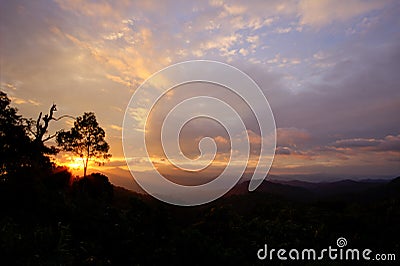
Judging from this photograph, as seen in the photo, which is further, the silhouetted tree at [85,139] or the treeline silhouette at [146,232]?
the silhouetted tree at [85,139]

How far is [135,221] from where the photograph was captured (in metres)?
17.3

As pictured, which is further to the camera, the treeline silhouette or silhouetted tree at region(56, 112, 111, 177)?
silhouetted tree at region(56, 112, 111, 177)

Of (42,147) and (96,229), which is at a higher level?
(42,147)

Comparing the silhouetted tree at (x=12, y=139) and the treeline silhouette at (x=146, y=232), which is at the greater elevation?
the silhouetted tree at (x=12, y=139)

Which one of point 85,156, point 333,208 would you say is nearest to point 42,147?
point 85,156

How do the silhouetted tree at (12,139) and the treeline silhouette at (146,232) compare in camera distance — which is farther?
the silhouetted tree at (12,139)

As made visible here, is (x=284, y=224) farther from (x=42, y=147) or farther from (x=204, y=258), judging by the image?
(x=42, y=147)

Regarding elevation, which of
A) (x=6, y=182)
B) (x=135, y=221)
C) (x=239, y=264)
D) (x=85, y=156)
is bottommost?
(x=239, y=264)

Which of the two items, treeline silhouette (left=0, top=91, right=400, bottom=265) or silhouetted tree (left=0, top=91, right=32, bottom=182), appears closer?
treeline silhouette (left=0, top=91, right=400, bottom=265)

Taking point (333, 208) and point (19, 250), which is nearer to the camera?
point (19, 250)

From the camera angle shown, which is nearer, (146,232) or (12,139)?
(146,232)

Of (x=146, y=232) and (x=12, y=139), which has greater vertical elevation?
(x=12, y=139)

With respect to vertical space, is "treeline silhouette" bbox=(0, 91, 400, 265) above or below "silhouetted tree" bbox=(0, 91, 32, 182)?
below

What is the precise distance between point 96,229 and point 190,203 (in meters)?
12.4
